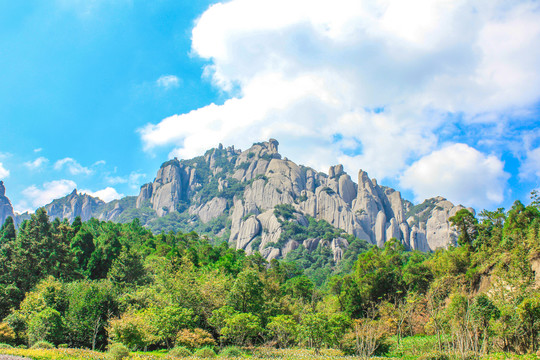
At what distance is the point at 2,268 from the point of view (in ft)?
120

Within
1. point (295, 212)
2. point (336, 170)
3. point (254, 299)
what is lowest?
point (254, 299)

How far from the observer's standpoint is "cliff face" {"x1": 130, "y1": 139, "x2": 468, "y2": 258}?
125 metres

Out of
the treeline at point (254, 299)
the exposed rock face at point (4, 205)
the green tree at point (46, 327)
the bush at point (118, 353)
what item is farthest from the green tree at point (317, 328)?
the exposed rock face at point (4, 205)

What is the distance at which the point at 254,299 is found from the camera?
35875mm

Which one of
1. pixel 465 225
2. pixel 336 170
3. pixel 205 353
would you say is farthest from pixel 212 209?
pixel 205 353

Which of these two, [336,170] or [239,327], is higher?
[336,170]

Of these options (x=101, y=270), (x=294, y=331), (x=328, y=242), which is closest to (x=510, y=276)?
(x=294, y=331)

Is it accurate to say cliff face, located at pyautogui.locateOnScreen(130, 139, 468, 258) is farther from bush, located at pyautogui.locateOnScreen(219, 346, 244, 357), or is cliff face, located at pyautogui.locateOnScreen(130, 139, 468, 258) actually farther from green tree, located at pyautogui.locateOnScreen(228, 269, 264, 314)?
bush, located at pyautogui.locateOnScreen(219, 346, 244, 357)

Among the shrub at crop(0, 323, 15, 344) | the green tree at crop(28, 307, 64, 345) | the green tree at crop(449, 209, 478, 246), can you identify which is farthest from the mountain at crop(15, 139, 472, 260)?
the shrub at crop(0, 323, 15, 344)

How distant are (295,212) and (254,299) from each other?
326ft

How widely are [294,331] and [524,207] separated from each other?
31942 millimetres

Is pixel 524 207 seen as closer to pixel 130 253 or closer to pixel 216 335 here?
pixel 216 335

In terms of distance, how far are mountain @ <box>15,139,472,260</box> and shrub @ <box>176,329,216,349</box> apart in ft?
273

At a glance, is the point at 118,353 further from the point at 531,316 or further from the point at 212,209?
the point at 212,209
